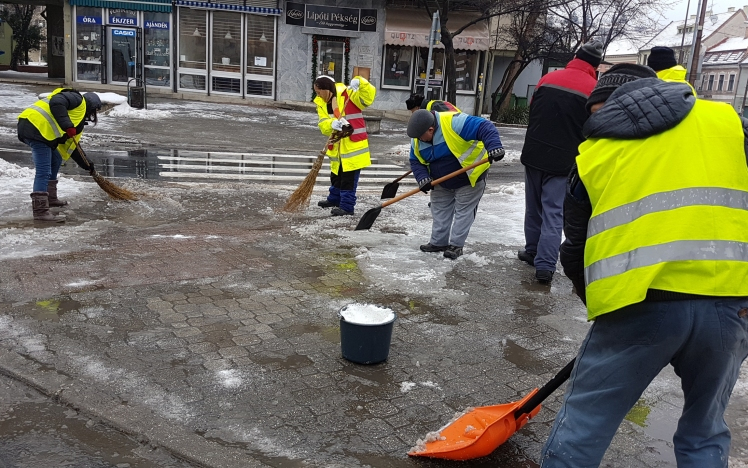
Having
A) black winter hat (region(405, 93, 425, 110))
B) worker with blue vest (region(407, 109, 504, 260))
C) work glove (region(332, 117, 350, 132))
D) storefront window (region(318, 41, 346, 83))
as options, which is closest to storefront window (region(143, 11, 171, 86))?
storefront window (region(318, 41, 346, 83))

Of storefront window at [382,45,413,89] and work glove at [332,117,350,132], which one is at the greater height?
storefront window at [382,45,413,89]

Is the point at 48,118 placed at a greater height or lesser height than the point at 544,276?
greater

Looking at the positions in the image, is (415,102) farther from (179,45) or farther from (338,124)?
→ (179,45)

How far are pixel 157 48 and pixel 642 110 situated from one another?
24487mm

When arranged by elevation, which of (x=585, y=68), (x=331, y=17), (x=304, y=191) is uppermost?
(x=331, y=17)

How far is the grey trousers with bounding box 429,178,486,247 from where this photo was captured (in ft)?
20.3

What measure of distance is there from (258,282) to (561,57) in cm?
2405

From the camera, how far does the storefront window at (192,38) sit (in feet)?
77.9

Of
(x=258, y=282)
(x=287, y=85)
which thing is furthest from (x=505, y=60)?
(x=258, y=282)

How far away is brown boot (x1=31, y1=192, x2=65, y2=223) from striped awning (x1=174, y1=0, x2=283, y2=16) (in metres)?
18.4

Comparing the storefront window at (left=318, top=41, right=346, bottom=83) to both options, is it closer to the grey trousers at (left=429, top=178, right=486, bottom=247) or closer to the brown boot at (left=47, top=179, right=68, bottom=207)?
the brown boot at (left=47, top=179, right=68, bottom=207)

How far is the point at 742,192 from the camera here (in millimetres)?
2096

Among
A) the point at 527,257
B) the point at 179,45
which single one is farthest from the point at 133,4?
the point at 527,257

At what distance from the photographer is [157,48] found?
23969 mm
